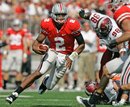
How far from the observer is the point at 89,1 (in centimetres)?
1911

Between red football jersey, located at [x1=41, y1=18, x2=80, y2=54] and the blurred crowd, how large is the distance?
207 inches

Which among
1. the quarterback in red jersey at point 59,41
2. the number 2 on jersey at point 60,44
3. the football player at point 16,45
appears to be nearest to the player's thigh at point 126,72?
the quarterback in red jersey at point 59,41

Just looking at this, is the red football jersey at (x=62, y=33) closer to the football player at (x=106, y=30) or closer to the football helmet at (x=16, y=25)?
the football player at (x=106, y=30)

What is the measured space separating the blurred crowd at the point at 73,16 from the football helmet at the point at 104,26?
5.85 m

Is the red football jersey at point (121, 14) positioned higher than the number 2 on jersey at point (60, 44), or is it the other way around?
the red football jersey at point (121, 14)

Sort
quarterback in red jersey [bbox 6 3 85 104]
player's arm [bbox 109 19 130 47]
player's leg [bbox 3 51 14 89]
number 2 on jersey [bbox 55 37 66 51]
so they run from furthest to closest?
player's leg [bbox 3 51 14 89] → number 2 on jersey [bbox 55 37 66 51] → quarterback in red jersey [bbox 6 3 85 104] → player's arm [bbox 109 19 130 47]

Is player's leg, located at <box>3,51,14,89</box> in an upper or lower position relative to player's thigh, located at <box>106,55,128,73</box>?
lower

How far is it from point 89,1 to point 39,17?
5.25 ft

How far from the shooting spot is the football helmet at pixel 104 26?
9.20 meters

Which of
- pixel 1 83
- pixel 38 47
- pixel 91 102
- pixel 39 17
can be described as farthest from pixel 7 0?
pixel 91 102

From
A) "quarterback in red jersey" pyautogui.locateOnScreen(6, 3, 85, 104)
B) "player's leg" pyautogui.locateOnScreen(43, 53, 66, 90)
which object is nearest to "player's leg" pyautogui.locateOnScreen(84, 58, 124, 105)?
"quarterback in red jersey" pyautogui.locateOnScreen(6, 3, 85, 104)

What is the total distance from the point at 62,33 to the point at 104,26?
2.96 feet

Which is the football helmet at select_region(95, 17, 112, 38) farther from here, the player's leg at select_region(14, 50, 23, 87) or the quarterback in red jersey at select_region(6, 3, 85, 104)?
the player's leg at select_region(14, 50, 23, 87)

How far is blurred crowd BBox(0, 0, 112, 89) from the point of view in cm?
1647
